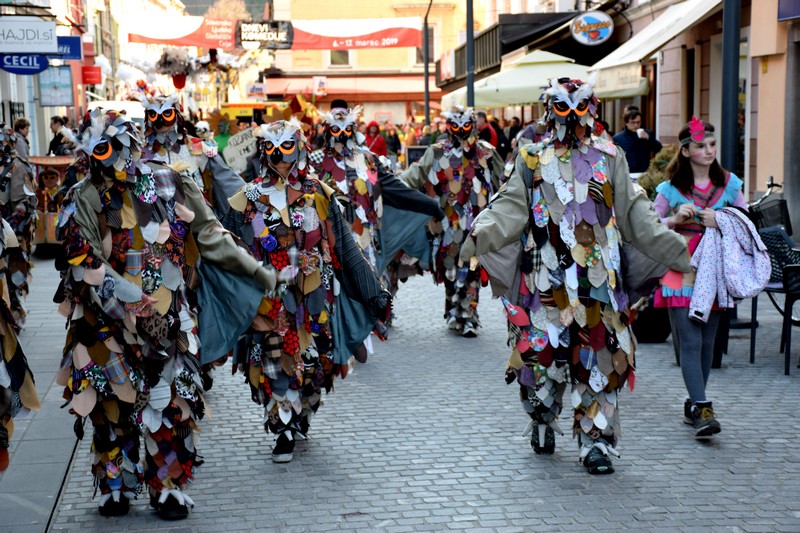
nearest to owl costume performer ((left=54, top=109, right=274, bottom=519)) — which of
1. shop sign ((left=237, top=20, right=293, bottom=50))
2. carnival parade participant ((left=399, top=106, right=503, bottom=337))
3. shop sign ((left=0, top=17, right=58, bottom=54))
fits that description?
carnival parade participant ((left=399, top=106, right=503, bottom=337))

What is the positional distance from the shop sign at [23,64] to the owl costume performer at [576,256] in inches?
459

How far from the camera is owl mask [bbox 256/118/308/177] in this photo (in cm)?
646

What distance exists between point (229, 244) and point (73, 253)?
32.2 inches

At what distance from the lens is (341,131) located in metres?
9.38

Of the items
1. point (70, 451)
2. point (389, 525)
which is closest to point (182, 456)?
point (389, 525)

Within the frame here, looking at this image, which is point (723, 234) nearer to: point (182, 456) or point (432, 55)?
point (182, 456)

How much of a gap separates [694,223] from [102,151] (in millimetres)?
3658

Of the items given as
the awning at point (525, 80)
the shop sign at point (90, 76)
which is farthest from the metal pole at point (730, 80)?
the shop sign at point (90, 76)

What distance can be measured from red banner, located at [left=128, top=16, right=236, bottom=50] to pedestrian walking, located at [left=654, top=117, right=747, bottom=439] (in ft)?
82.8

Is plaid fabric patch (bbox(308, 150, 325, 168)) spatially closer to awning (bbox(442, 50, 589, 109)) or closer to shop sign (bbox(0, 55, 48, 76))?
shop sign (bbox(0, 55, 48, 76))

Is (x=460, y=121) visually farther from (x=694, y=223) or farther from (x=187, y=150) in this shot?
(x=694, y=223)

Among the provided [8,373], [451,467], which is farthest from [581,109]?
[8,373]

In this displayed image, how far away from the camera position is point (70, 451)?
676 centimetres

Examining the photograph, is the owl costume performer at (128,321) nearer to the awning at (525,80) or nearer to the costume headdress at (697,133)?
the costume headdress at (697,133)
